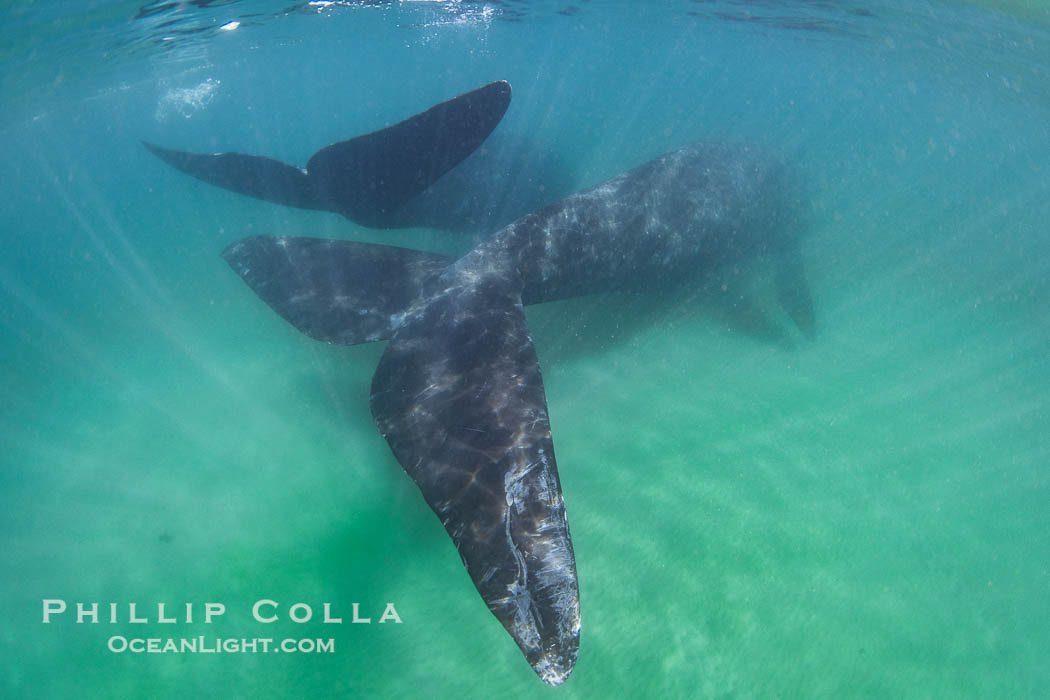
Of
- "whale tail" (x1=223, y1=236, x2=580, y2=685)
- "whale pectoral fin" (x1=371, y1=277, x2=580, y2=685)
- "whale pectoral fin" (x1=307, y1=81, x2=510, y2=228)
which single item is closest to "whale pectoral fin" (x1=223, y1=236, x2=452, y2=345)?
"whale tail" (x1=223, y1=236, x2=580, y2=685)

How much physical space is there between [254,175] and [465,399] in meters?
5.97

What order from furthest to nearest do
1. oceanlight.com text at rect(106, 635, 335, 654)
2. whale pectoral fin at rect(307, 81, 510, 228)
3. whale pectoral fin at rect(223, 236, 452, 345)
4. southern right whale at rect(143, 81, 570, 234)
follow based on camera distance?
southern right whale at rect(143, 81, 570, 234), whale pectoral fin at rect(307, 81, 510, 228), whale pectoral fin at rect(223, 236, 452, 345), oceanlight.com text at rect(106, 635, 335, 654)

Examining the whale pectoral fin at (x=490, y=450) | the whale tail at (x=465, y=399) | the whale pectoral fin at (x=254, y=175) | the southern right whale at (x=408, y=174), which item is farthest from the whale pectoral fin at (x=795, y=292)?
the whale pectoral fin at (x=254, y=175)

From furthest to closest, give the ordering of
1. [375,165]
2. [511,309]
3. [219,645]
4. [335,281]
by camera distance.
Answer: [375,165]
[335,281]
[511,309]
[219,645]

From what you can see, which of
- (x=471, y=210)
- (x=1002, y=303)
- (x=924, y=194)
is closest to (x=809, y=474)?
(x=471, y=210)

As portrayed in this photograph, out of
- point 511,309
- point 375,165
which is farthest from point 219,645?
point 375,165

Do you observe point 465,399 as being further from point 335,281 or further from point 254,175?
point 254,175

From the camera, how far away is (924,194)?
24.0 m

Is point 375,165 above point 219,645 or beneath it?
above

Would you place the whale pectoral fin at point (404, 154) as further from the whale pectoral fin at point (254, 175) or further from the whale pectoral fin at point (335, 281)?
the whale pectoral fin at point (335, 281)

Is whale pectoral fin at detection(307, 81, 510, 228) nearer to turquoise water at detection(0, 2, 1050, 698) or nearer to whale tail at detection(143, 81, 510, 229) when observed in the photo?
whale tail at detection(143, 81, 510, 229)

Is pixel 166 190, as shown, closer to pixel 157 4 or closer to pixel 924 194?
pixel 157 4

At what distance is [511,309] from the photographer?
17.5ft

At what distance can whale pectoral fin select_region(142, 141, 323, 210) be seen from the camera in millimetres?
7512
